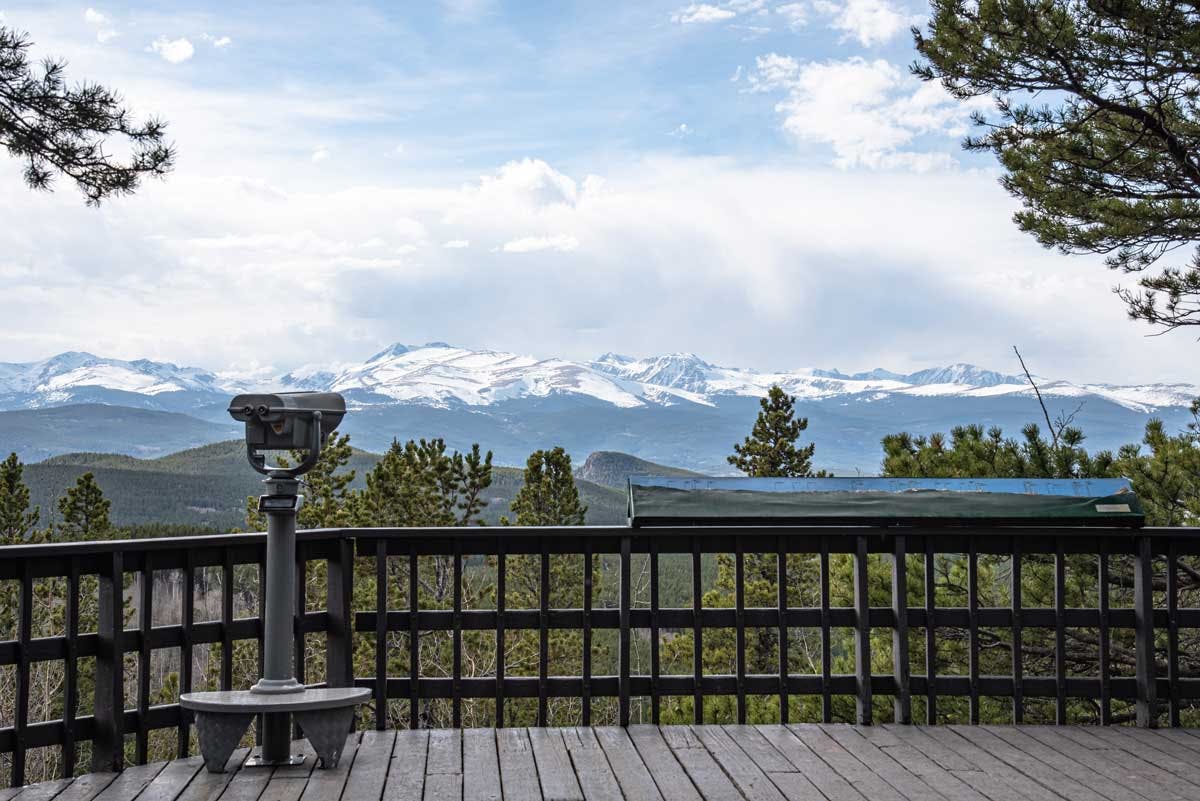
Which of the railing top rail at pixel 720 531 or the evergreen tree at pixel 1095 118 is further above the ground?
the evergreen tree at pixel 1095 118

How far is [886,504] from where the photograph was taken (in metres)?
4.52

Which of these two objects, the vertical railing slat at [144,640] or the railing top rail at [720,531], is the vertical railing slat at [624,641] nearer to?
the railing top rail at [720,531]

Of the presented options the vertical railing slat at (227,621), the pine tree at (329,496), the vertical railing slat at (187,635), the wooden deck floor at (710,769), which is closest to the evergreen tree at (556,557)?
the pine tree at (329,496)

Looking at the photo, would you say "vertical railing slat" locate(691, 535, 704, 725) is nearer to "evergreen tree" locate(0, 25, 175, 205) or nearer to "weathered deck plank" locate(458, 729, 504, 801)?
"weathered deck plank" locate(458, 729, 504, 801)

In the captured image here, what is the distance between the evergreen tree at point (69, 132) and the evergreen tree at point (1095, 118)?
4958 mm

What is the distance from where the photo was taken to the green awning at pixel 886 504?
4465mm

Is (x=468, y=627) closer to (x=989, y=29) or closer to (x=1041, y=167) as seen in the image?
(x=989, y=29)

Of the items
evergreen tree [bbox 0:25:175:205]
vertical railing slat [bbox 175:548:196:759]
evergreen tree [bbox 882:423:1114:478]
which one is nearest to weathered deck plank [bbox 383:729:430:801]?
vertical railing slat [bbox 175:548:196:759]

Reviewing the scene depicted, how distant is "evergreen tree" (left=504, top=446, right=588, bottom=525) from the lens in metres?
32.6

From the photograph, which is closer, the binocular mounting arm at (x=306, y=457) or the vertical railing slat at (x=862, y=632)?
the binocular mounting arm at (x=306, y=457)

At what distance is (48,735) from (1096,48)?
6820 mm

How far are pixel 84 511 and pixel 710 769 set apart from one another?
103ft

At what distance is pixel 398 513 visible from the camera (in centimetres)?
3300

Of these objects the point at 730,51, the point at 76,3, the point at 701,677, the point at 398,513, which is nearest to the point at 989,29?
the point at 701,677
